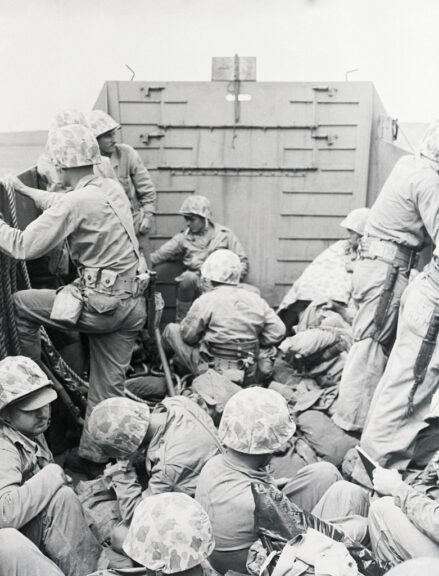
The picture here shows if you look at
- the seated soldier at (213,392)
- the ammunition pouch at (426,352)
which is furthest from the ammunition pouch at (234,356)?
the ammunition pouch at (426,352)

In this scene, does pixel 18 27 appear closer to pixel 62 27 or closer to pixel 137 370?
pixel 62 27

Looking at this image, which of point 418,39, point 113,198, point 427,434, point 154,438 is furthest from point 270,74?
point 154,438

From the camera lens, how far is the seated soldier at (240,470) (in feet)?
10.4

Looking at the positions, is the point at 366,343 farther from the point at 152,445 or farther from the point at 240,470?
the point at 240,470

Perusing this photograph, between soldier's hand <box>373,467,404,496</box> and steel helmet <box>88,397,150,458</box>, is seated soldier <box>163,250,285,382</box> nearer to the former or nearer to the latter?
steel helmet <box>88,397,150,458</box>

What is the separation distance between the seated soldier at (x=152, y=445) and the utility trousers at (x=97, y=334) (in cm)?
74

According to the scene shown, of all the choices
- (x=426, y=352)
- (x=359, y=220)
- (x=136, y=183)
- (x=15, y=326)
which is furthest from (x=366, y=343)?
(x=136, y=183)

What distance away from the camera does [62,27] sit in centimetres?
1166

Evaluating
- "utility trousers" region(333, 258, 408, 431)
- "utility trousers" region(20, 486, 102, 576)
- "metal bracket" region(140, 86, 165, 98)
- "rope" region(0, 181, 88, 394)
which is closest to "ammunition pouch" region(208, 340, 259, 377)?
"utility trousers" region(333, 258, 408, 431)

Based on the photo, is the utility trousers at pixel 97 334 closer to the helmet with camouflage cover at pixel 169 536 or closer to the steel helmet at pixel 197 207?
the helmet with camouflage cover at pixel 169 536

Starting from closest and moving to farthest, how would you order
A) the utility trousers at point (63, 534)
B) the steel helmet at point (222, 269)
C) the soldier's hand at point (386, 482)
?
the utility trousers at point (63, 534) → the soldier's hand at point (386, 482) → the steel helmet at point (222, 269)

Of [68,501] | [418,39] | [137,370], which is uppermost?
[418,39]

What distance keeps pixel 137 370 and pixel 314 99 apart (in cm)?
319

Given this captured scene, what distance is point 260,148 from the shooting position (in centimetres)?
764
